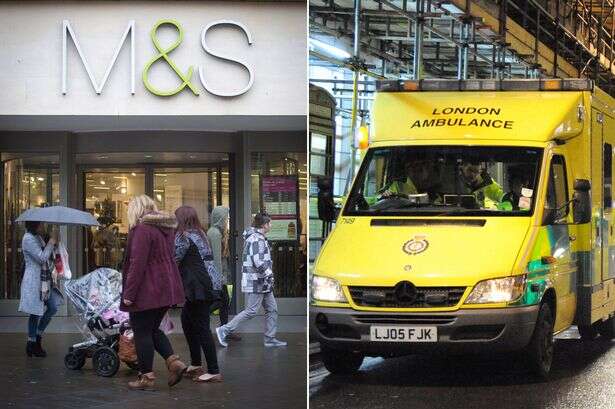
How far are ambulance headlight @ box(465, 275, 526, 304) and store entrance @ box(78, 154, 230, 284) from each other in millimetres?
8017

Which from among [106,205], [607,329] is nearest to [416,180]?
[607,329]

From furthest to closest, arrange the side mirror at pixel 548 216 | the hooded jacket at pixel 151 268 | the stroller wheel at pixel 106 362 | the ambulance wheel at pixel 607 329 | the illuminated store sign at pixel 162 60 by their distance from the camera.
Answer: the illuminated store sign at pixel 162 60 → the ambulance wheel at pixel 607 329 → the stroller wheel at pixel 106 362 → the hooded jacket at pixel 151 268 → the side mirror at pixel 548 216

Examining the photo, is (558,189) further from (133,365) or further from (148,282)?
(133,365)

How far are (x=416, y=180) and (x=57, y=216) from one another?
3.99 metres

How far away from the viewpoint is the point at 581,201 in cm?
746

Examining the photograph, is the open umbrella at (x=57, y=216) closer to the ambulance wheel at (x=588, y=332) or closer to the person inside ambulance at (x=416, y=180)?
the person inside ambulance at (x=416, y=180)

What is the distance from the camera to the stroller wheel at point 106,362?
27.1 feet

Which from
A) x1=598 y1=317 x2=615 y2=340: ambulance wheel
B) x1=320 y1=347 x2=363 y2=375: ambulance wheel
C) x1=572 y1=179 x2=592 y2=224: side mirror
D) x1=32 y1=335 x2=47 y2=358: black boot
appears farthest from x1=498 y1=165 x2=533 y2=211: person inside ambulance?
x1=32 y1=335 x2=47 y2=358: black boot

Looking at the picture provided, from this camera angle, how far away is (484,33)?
1173 cm

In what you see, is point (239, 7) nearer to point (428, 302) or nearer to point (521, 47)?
point (521, 47)

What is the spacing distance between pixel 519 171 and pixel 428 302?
55.3 inches

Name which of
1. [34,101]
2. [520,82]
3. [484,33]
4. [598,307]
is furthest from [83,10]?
[598,307]

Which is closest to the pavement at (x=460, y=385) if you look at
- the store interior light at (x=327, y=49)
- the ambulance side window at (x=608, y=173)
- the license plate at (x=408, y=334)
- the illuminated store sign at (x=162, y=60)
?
the license plate at (x=408, y=334)

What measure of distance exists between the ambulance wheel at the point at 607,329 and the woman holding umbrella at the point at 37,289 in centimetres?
511
